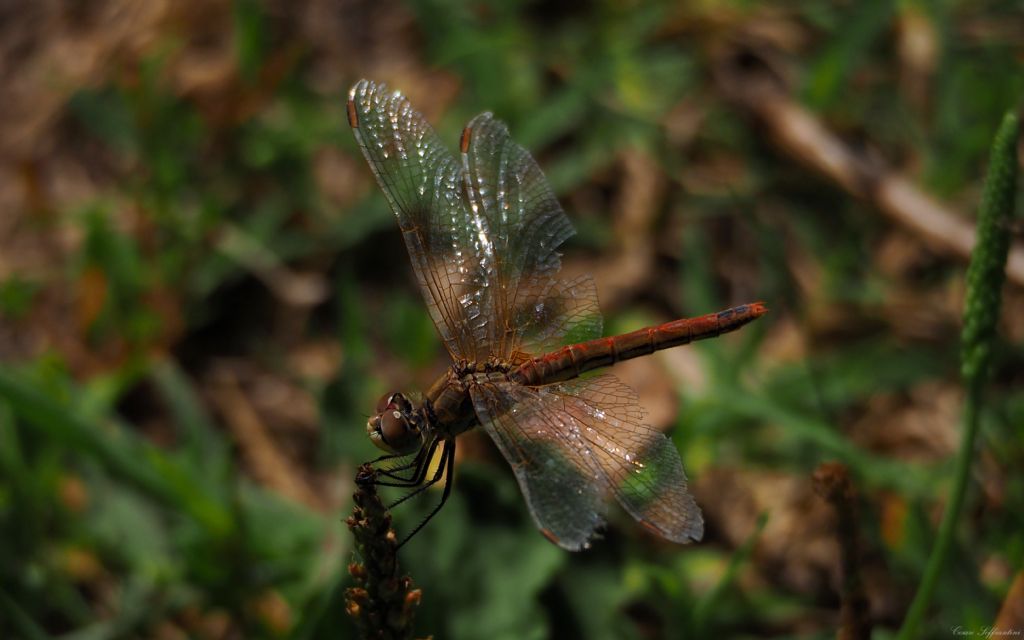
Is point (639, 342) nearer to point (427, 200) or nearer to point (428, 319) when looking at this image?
point (427, 200)

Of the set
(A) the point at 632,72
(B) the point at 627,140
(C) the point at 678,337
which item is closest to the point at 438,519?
(C) the point at 678,337

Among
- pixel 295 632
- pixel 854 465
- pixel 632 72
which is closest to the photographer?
pixel 295 632

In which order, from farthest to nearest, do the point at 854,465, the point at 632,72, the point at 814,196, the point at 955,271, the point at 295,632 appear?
1. the point at 632,72
2. the point at 814,196
3. the point at 955,271
4. the point at 854,465
5. the point at 295,632

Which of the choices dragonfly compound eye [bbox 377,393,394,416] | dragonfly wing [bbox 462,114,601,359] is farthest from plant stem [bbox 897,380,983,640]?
dragonfly compound eye [bbox 377,393,394,416]

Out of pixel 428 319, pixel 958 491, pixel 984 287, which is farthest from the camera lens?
pixel 428 319

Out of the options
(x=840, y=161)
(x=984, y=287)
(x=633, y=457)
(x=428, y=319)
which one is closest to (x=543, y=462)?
(x=633, y=457)

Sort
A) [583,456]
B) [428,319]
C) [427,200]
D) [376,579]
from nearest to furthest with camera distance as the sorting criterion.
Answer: [376,579], [583,456], [427,200], [428,319]

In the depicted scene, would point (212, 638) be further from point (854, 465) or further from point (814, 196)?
point (814, 196)
